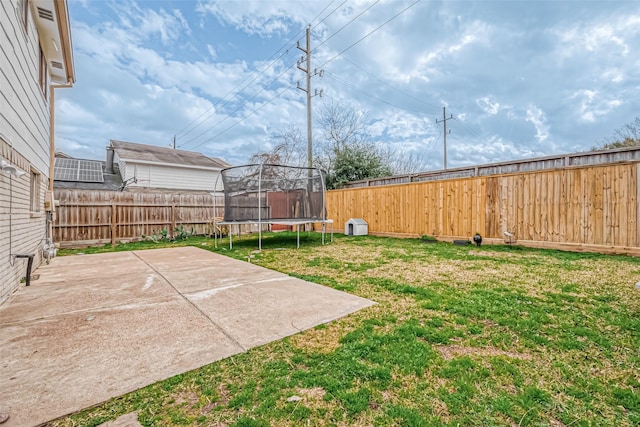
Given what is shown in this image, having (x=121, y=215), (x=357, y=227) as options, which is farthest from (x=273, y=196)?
(x=121, y=215)

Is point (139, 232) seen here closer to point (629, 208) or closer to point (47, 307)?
point (47, 307)

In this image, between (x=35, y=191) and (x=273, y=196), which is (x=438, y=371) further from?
(x=273, y=196)

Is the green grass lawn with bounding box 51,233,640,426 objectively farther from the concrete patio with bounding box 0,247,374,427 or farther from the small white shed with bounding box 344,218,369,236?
the small white shed with bounding box 344,218,369,236

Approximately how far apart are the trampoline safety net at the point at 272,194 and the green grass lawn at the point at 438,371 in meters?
5.38

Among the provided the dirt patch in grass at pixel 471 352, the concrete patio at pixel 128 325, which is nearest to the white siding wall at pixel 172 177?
the concrete patio at pixel 128 325

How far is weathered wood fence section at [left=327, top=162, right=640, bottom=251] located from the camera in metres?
5.38

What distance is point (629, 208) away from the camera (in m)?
5.25

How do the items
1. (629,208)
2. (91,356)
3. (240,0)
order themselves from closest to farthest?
(91,356) < (629,208) < (240,0)

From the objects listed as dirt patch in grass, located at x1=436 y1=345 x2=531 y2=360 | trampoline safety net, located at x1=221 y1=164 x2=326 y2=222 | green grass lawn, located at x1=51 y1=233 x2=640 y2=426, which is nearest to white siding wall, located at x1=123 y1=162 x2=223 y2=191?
trampoline safety net, located at x1=221 y1=164 x2=326 y2=222

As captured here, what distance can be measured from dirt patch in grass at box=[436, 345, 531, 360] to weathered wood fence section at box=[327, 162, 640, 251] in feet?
18.5

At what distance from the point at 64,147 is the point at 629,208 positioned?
26.1m

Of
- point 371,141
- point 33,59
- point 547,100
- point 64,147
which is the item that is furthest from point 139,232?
point 547,100

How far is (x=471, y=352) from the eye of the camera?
6.33 feet

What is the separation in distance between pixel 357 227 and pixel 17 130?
331 inches
